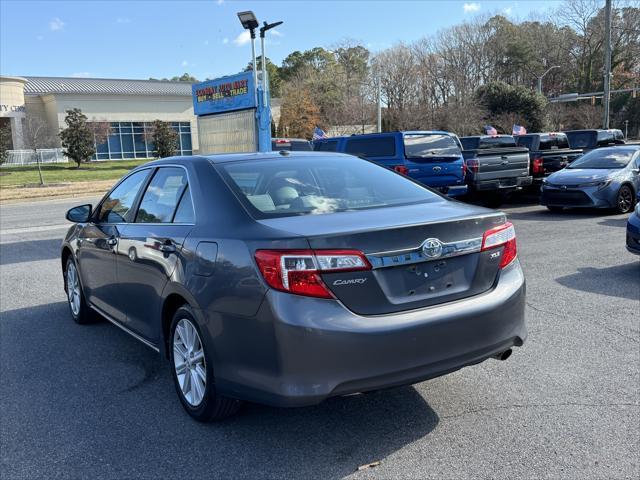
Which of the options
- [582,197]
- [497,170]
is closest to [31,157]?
[497,170]

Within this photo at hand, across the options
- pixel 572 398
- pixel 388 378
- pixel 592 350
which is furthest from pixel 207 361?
pixel 592 350

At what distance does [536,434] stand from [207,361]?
1.97 metres

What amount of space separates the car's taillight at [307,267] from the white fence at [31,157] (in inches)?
1841

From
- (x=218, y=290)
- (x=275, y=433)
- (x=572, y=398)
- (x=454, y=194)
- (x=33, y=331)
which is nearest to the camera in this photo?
(x=218, y=290)

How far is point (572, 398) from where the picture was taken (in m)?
3.98

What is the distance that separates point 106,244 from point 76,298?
1432mm

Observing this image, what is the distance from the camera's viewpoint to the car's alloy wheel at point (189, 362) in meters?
3.72

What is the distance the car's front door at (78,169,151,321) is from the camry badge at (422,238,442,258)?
2.61 metres

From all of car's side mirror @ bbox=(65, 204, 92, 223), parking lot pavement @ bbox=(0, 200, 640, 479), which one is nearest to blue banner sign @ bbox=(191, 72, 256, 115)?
car's side mirror @ bbox=(65, 204, 92, 223)

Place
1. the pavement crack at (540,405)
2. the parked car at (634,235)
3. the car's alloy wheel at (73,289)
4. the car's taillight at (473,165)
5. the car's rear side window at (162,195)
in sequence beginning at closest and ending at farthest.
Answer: the pavement crack at (540,405) < the car's rear side window at (162,195) < the car's alloy wheel at (73,289) < the parked car at (634,235) < the car's taillight at (473,165)

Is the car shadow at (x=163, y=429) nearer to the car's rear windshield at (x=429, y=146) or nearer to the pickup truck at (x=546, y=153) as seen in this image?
the car's rear windshield at (x=429, y=146)

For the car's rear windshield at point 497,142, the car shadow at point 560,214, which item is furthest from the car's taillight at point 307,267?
the car's rear windshield at point 497,142

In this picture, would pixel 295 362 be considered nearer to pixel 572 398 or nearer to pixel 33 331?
pixel 572 398

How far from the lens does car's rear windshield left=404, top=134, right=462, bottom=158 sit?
13.4 m
